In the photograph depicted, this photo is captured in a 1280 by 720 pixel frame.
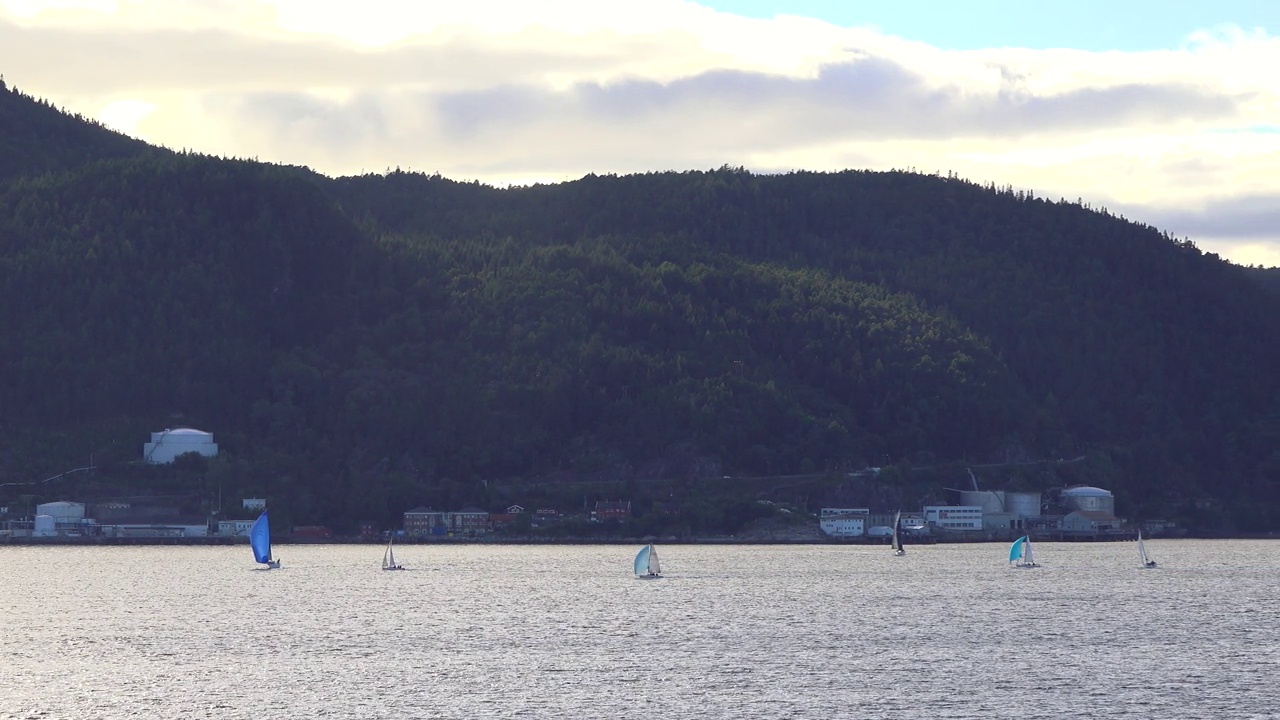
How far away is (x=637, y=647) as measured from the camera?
379 ft

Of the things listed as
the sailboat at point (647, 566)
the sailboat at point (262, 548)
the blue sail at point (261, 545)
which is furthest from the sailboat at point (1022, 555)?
the blue sail at point (261, 545)

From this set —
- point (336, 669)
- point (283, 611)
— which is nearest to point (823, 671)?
point (336, 669)

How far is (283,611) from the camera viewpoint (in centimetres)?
13975

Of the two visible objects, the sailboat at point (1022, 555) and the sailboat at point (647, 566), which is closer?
the sailboat at point (647, 566)

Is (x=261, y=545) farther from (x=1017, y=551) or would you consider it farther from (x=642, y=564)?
(x=1017, y=551)

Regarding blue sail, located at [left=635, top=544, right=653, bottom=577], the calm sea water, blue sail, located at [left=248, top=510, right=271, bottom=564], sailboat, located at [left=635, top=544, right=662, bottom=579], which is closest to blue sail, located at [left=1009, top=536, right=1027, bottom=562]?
the calm sea water

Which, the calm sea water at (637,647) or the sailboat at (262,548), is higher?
the sailboat at (262,548)

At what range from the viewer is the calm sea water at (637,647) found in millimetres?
94312

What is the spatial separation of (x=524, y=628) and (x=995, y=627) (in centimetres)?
2744

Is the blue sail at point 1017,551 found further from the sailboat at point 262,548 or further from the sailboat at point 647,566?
the sailboat at point 262,548

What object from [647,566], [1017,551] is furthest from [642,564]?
[1017,551]

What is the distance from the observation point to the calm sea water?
94312 mm

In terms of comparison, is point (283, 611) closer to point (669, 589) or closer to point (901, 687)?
point (669, 589)

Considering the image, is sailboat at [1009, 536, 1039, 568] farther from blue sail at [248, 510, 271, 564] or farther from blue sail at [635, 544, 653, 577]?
blue sail at [248, 510, 271, 564]
